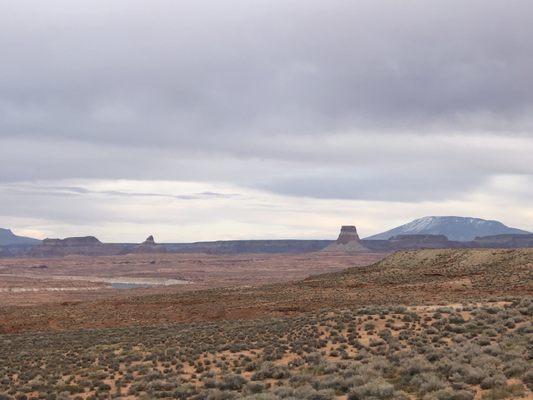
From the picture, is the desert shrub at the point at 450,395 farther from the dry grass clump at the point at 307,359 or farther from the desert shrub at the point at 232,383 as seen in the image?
the desert shrub at the point at 232,383

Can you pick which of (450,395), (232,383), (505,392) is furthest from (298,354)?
(505,392)

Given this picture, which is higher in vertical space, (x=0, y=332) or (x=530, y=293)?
(x=530, y=293)

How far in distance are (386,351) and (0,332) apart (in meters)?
31.5

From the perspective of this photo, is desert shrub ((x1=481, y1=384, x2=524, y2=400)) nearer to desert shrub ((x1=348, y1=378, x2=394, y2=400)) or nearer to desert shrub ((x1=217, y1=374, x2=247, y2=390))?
desert shrub ((x1=348, y1=378, x2=394, y2=400))

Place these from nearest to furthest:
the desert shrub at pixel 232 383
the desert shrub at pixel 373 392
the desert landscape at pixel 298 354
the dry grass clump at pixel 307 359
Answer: the desert shrub at pixel 373 392 < the dry grass clump at pixel 307 359 < the desert landscape at pixel 298 354 < the desert shrub at pixel 232 383

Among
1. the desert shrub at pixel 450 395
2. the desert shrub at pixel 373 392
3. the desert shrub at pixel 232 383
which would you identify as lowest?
the desert shrub at pixel 232 383

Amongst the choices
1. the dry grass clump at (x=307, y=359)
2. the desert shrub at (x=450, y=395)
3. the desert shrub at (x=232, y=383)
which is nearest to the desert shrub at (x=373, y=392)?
the dry grass clump at (x=307, y=359)

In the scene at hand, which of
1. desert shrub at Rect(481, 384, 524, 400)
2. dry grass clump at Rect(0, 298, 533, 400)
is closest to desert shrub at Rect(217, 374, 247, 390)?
dry grass clump at Rect(0, 298, 533, 400)

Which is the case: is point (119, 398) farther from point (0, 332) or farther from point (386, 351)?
point (0, 332)

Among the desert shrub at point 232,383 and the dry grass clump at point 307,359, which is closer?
the dry grass clump at point 307,359

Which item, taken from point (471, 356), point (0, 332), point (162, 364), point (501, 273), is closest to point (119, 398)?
point (162, 364)

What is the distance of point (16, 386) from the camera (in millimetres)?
20500

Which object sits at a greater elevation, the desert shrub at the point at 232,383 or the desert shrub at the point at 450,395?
the desert shrub at the point at 450,395

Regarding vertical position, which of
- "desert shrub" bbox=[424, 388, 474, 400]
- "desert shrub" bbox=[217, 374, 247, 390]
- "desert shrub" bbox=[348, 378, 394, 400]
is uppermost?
"desert shrub" bbox=[424, 388, 474, 400]
